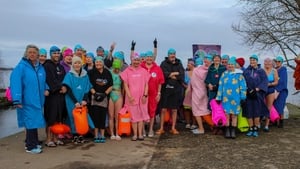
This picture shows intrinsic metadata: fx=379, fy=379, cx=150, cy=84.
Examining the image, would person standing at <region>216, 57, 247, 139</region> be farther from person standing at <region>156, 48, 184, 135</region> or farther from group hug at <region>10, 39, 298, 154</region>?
person standing at <region>156, 48, 184, 135</region>

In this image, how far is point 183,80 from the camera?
28.3 feet

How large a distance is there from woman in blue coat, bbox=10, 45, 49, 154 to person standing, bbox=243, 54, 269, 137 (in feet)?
14.4

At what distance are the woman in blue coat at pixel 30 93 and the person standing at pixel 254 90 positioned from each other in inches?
173

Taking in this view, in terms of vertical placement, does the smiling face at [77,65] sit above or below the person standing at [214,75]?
above

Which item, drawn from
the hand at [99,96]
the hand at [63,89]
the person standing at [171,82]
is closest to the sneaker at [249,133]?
the person standing at [171,82]

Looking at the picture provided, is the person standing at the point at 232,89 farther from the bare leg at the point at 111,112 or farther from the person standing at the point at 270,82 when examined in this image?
the bare leg at the point at 111,112

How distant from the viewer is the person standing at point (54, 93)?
23.2 feet

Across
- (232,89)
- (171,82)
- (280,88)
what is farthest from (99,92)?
(280,88)

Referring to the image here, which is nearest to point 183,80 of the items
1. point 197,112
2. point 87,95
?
point 197,112

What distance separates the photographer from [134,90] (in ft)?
26.1

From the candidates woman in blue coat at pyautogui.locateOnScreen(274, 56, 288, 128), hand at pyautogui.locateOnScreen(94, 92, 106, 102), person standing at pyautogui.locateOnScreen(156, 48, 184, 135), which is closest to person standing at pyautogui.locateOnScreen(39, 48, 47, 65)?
hand at pyautogui.locateOnScreen(94, 92, 106, 102)

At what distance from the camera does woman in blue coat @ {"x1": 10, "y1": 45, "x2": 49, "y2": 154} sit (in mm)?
6652

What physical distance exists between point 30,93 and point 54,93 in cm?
54

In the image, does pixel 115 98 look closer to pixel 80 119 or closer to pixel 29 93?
pixel 80 119
